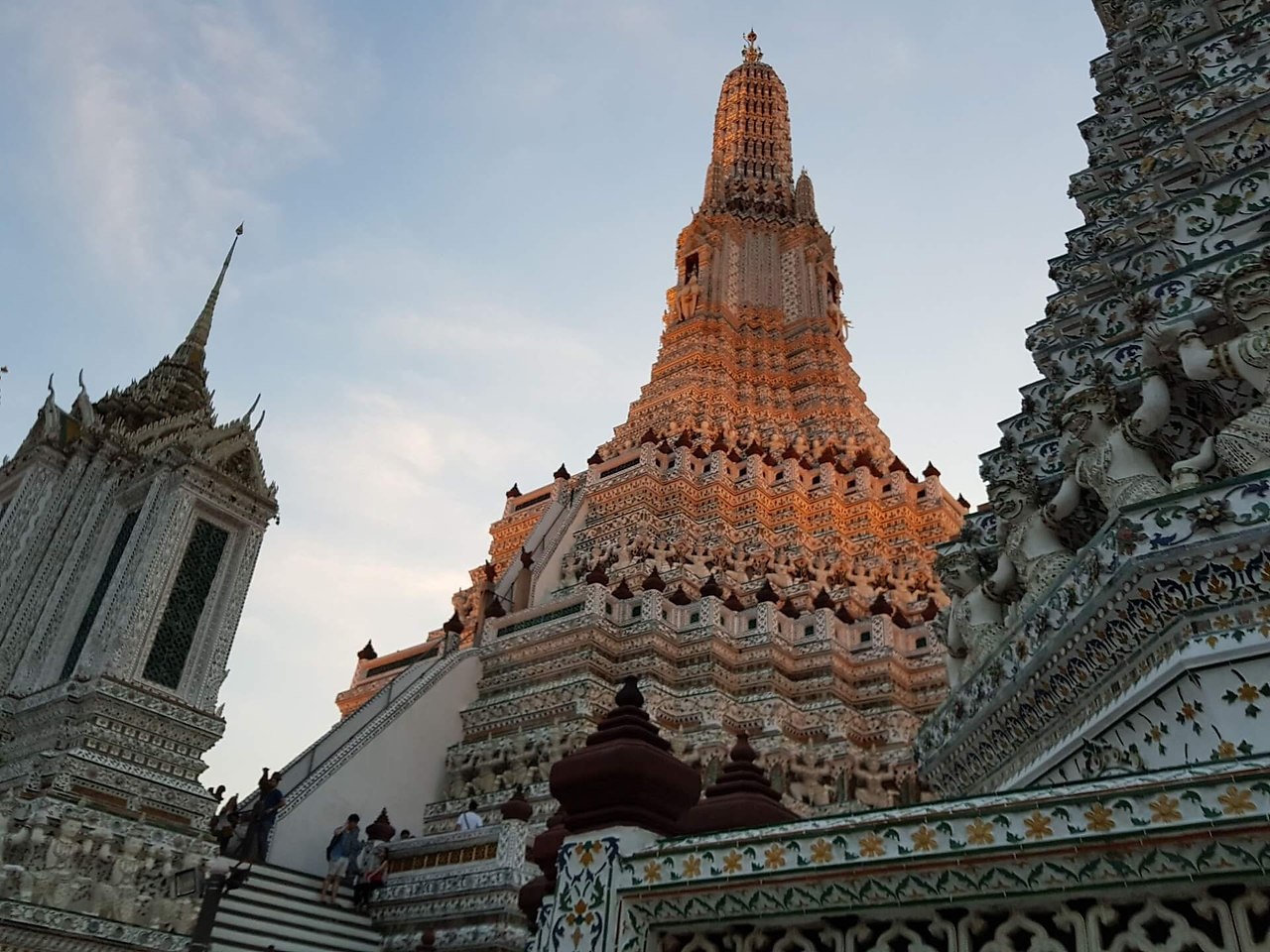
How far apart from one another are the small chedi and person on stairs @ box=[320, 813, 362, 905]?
2.45 metres

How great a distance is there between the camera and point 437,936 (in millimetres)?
12930

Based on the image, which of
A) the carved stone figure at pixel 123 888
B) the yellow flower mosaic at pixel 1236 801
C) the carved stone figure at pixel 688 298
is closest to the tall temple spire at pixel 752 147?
the carved stone figure at pixel 688 298

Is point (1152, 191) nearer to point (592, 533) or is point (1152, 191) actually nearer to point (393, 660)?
point (592, 533)

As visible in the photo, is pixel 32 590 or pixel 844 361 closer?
pixel 32 590

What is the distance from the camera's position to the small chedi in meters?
10.4

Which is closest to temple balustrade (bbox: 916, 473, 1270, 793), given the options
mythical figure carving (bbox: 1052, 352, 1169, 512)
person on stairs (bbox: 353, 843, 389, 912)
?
mythical figure carving (bbox: 1052, 352, 1169, 512)

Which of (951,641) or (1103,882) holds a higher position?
(951,641)

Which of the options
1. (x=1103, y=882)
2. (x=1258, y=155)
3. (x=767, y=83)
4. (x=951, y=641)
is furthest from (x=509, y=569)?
(x=767, y=83)

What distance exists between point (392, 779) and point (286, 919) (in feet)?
15.7

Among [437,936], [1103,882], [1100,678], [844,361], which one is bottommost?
[1103,882]

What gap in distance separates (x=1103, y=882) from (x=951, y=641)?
15.3 ft

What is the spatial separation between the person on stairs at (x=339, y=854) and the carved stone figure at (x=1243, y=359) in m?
12.6

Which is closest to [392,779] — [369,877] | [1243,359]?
[369,877]

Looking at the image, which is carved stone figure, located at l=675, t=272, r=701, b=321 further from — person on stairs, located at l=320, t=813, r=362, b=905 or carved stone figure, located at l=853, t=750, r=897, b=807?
person on stairs, located at l=320, t=813, r=362, b=905
